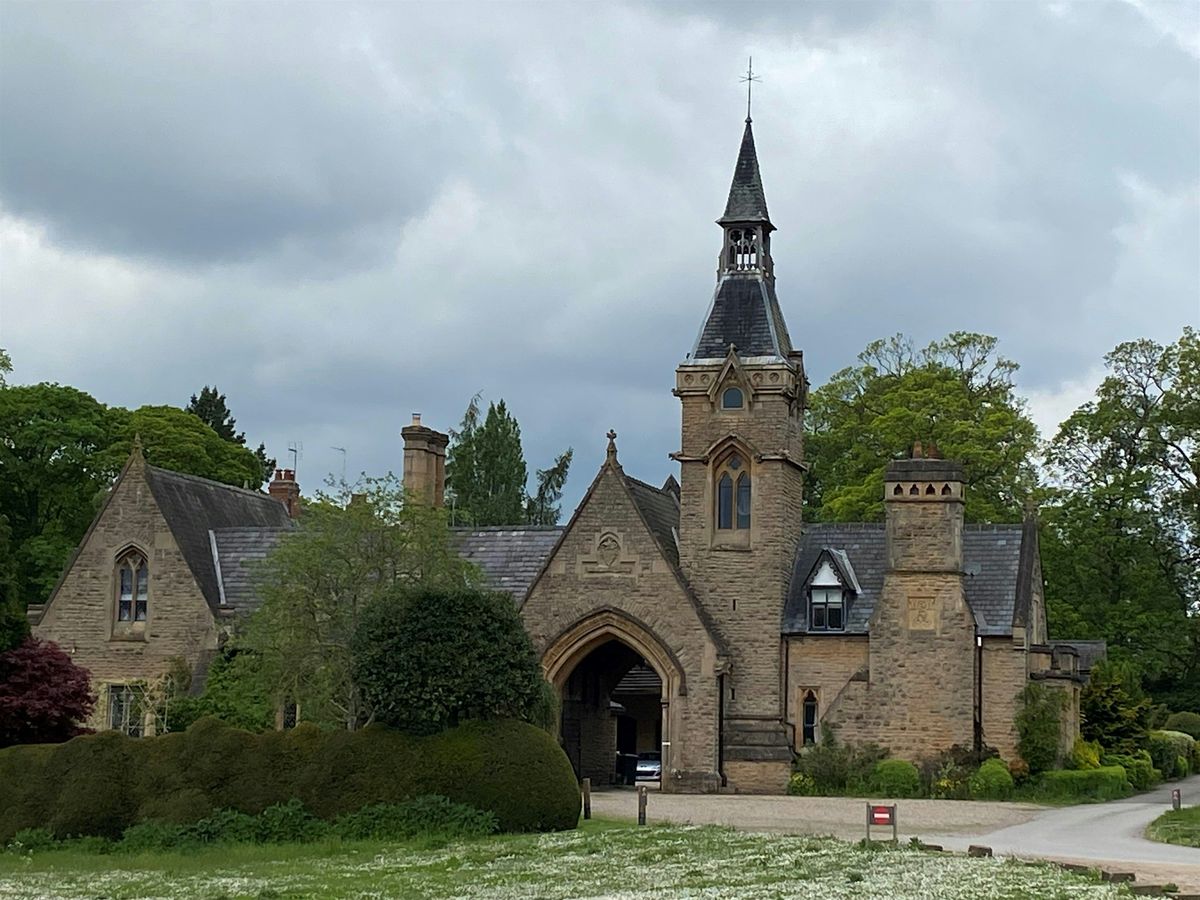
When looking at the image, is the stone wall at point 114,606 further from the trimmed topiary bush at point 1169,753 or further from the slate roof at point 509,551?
the trimmed topiary bush at point 1169,753

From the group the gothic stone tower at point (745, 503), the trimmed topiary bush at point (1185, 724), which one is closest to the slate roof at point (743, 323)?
the gothic stone tower at point (745, 503)

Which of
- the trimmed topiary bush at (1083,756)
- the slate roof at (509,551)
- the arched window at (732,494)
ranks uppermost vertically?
the arched window at (732,494)

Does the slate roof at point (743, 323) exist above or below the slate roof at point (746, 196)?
below

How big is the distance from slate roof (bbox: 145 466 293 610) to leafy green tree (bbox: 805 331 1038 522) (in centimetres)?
2108

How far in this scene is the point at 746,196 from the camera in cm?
5084

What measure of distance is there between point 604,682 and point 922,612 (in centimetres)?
1068

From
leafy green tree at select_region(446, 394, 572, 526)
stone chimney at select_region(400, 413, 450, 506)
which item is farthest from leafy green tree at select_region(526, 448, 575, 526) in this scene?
stone chimney at select_region(400, 413, 450, 506)

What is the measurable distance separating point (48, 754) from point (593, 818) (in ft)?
34.2

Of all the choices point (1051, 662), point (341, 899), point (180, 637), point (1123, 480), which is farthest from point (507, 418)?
point (341, 899)

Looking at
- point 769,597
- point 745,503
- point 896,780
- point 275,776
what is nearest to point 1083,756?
point 896,780

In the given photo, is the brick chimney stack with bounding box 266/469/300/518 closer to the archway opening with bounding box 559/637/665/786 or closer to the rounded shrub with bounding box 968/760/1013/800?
the archway opening with bounding box 559/637/665/786

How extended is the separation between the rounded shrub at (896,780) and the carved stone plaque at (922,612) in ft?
11.3

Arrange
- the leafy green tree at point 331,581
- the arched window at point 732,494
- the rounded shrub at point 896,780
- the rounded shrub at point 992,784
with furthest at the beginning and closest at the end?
the arched window at point 732,494, the rounded shrub at point 896,780, the rounded shrub at point 992,784, the leafy green tree at point 331,581

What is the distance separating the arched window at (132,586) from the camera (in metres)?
50.2
